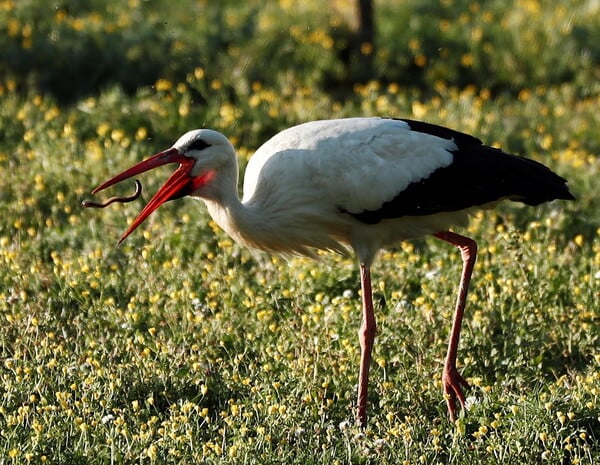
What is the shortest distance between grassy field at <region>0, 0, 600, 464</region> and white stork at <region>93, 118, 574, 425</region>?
0.31m

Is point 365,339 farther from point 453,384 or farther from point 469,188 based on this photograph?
point 469,188

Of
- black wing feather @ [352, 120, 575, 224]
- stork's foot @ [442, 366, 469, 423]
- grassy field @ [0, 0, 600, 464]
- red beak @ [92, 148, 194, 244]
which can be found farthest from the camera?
black wing feather @ [352, 120, 575, 224]

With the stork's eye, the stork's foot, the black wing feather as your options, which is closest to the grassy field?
the stork's foot

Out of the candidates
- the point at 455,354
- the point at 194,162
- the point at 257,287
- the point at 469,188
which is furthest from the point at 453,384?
the point at 194,162

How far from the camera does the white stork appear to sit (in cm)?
505

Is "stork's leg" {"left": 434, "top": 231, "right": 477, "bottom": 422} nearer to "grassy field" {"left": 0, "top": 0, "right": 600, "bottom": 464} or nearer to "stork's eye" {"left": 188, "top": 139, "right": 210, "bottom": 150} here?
"grassy field" {"left": 0, "top": 0, "right": 600, "bottom": 464}

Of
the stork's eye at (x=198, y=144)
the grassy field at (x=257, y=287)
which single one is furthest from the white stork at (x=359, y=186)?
the grassy field at (x=257, y=287)

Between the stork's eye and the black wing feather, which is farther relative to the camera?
the black wing feather

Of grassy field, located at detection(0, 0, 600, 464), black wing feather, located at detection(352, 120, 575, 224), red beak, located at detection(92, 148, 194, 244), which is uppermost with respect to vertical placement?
red beak, located at detection(92, 148, 194, 244)

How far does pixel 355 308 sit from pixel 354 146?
3.39 ft

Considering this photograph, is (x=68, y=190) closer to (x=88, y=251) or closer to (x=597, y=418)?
(x=88, y=251)

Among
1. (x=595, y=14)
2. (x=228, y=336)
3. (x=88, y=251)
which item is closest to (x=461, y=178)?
(x=228, y=336)

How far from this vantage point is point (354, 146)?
514cm

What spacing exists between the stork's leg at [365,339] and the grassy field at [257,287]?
0.09 metres
